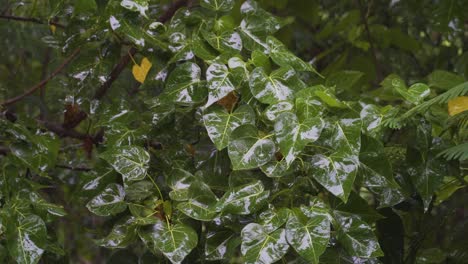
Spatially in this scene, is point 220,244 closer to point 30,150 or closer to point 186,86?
point 186,86

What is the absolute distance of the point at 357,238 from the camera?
1182 millimetres

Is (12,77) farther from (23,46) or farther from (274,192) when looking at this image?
(274,192)

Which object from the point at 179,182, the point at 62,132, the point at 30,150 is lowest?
the point at 62,132

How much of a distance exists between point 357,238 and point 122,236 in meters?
0.44

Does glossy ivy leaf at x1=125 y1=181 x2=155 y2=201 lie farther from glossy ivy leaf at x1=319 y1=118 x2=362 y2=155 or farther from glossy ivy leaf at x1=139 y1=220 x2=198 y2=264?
glossy ivy leaf at x1=319 y1=118 x2=362 y2=155

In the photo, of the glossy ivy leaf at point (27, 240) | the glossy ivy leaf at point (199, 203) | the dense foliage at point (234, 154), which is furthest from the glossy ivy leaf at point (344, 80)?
the glossy ivy leaf at point (27, 240)

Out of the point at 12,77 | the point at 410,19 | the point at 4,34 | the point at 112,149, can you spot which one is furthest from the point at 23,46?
the point at 410,19

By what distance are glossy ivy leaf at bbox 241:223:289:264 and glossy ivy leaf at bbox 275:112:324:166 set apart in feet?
0.41

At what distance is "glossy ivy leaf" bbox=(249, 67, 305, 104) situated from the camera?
3.95 ft

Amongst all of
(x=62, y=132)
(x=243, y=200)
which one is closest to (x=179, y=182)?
(x=243, y=200)

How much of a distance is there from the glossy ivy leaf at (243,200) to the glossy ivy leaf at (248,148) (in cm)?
5

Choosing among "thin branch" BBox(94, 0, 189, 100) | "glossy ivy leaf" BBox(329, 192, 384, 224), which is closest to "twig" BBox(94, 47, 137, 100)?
"thin branch" BBox(94, 0, 189, 100)

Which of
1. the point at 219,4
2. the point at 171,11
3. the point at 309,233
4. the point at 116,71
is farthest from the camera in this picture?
the point at 171,11

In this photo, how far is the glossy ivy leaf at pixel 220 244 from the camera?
4.00 ft
